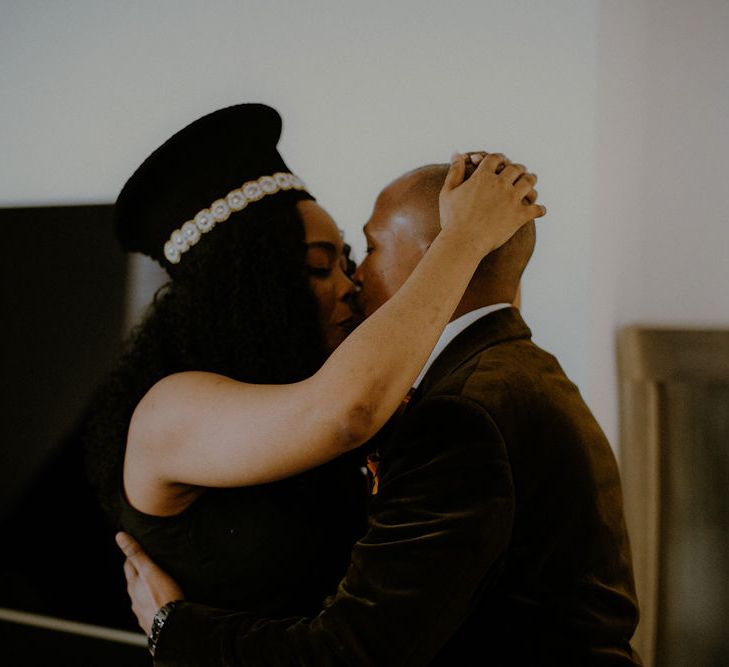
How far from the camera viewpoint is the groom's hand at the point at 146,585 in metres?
1.06

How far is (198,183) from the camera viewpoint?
3.54 ft

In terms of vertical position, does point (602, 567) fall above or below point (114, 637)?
above

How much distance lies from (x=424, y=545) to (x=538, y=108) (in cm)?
107

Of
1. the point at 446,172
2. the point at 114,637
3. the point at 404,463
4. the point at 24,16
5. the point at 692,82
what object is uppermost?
the point at 24,16

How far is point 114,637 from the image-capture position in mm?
1790

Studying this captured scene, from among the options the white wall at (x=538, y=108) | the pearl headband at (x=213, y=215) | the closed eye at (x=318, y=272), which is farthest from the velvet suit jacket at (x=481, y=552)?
the white wall at (x=538, y=108)

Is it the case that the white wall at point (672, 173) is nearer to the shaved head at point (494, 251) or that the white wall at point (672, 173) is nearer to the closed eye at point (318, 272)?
the shaved head at point (494, 251)

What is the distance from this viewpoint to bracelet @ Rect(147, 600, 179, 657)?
102cm

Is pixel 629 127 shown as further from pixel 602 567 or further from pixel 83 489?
pixel 83 489

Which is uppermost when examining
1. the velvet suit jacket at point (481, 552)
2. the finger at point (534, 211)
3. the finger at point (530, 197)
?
the finger at point (530, 197)

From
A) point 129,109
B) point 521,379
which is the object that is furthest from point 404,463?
point 129,109

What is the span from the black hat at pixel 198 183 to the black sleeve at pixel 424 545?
509 mm

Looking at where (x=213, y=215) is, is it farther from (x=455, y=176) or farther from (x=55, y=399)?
(x=55, y=399)

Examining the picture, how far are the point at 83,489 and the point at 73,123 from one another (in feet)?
3.85
